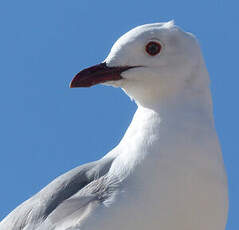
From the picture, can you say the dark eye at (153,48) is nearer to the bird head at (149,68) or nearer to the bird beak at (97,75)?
the bird head at (149,68)

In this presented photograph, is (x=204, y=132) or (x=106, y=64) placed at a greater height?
(x=106, y=64)

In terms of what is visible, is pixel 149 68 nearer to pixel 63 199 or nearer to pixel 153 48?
pixel 153 48

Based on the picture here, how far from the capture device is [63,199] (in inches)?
258

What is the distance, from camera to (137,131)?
266 inches

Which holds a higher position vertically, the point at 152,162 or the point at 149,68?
the point at 149,68

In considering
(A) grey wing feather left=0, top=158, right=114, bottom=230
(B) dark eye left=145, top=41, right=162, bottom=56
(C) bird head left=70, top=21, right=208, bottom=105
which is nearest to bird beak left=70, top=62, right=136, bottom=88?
(C) bird head left=70, top=21, right=208, bottom=105

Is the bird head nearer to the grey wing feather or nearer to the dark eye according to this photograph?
the dark eye

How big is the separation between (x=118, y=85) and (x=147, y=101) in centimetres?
31

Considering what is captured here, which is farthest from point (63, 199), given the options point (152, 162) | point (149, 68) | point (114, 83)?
point (149, 68)

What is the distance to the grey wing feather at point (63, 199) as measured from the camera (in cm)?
639

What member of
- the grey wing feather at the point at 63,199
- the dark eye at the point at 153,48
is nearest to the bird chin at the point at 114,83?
the dark eye at the point at 153,48

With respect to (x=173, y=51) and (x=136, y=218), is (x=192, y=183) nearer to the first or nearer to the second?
(x=136, y=218)

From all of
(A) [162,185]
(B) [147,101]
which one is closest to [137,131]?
(B) [147,101]

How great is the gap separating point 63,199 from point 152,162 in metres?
0.87
